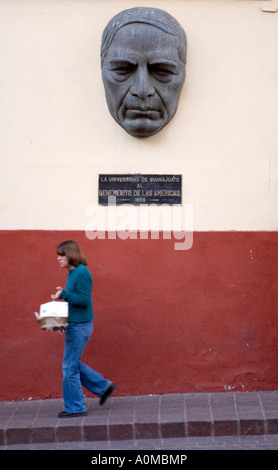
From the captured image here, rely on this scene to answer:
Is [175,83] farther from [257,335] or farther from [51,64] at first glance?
[257,335]

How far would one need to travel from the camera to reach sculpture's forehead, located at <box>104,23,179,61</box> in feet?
24.1

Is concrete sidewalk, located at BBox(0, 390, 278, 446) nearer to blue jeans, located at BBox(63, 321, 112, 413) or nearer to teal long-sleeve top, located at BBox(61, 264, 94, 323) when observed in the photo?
blue jeans, located at BBox(63, 321, 112, 413)

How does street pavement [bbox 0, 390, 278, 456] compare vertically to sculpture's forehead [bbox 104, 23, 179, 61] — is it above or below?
below

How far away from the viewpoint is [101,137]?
25.0 ft

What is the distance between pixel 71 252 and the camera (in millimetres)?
6934

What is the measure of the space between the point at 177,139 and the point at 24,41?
162 centimetres

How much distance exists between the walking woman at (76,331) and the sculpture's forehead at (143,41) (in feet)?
5.76

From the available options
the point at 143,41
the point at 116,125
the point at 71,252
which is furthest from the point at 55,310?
the point at 143,41

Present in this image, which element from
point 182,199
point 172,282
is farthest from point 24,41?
point 172,282

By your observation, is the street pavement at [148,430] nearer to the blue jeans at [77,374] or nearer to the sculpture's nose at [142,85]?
the blue jeans at [77,374]

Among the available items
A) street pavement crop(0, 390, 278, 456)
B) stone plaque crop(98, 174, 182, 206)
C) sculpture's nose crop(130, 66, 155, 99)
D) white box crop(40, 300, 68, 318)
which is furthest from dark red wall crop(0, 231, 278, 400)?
sculpture's nose crop(130, 66, 155, 99)

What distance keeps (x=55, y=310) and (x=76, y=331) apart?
31 cm

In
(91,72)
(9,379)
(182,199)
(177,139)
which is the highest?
(91,72)

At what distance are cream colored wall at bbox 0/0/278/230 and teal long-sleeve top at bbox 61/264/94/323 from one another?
72 cm
